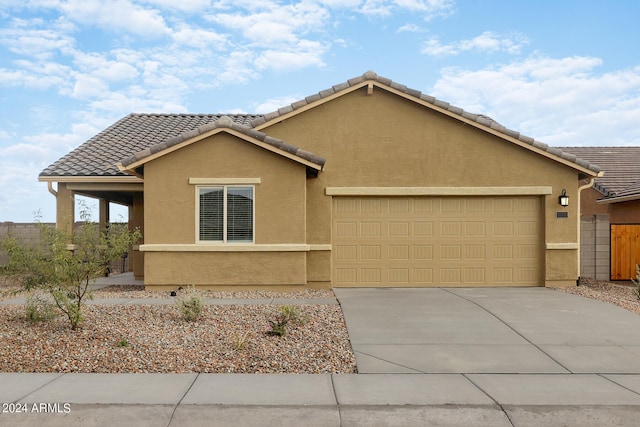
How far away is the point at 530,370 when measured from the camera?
666 cm

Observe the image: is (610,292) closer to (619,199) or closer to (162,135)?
(619,199)

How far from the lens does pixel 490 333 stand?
8.38 metres

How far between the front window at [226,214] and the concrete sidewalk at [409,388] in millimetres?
4497

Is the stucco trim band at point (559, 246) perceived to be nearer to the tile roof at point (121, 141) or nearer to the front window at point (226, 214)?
the front window at point (226, 214)

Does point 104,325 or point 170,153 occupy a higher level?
point 170,153

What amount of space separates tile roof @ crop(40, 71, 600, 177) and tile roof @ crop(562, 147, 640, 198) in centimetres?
460

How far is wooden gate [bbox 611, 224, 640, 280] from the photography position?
15.7 meters

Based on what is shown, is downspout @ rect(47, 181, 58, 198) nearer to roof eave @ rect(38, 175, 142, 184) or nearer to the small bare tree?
roof eave @ rect(38, 175, 142, 184)

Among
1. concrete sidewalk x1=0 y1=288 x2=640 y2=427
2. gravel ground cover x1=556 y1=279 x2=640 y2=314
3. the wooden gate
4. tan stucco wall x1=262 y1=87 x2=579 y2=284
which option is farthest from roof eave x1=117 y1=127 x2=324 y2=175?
the wooden gate

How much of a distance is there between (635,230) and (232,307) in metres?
13.3

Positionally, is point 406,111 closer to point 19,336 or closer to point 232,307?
point 232,307

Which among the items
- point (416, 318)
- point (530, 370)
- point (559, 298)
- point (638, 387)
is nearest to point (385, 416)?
point (530, 370)

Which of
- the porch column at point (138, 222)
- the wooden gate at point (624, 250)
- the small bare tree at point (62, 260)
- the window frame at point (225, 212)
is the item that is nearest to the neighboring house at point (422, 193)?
the window frame at point (225, 212)

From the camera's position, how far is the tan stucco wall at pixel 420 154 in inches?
520
